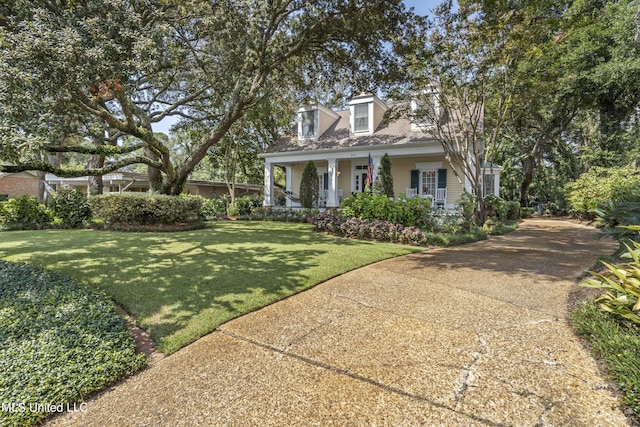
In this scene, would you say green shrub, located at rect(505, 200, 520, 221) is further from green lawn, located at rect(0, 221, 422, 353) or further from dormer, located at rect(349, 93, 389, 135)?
green lawn, located at rect(0, 221, 422, 353)

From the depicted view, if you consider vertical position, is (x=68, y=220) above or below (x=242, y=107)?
below

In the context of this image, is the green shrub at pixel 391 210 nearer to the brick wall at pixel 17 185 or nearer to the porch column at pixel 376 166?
the porch column at pixel 376 166

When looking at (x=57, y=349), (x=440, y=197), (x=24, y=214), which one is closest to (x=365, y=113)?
(x=440, y=197)

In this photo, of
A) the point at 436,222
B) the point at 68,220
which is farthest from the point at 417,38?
the point at 68,220

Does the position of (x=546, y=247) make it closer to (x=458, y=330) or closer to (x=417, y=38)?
(x=458, y=330)

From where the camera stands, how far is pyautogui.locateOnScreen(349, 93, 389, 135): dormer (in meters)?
15.2

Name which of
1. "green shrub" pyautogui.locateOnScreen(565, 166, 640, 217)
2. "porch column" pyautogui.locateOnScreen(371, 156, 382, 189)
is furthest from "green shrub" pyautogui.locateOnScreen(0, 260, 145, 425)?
"green shrub" pyautogui.locateOnScreen(565, 166, 640, 217)

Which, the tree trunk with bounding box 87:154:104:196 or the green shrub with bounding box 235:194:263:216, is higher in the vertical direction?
the tree trunk with bounding box 87:154:104:196

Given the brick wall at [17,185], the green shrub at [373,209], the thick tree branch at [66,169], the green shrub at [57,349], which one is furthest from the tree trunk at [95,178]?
the brick wall at [17,185]

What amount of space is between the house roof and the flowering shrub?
5.71 metres

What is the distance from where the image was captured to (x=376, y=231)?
9000mm

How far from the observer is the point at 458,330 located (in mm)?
3232

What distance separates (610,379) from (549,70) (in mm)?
12095

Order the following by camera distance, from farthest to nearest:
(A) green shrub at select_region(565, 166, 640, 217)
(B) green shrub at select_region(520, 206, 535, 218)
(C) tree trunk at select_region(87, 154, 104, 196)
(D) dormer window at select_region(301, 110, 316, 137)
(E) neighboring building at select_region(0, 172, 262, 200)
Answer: (E) neighboring building at select_region(0, 172, 262, 200)
(B) green shrub at select_region(520, 206, 535, 218)
(D) dormer window at select_region(301, 110, 316, 137)
(C) tree trunk at select_region(87, 154, 104, 196)
(A) green shrub at select_region(565, 166, 640, 217)
